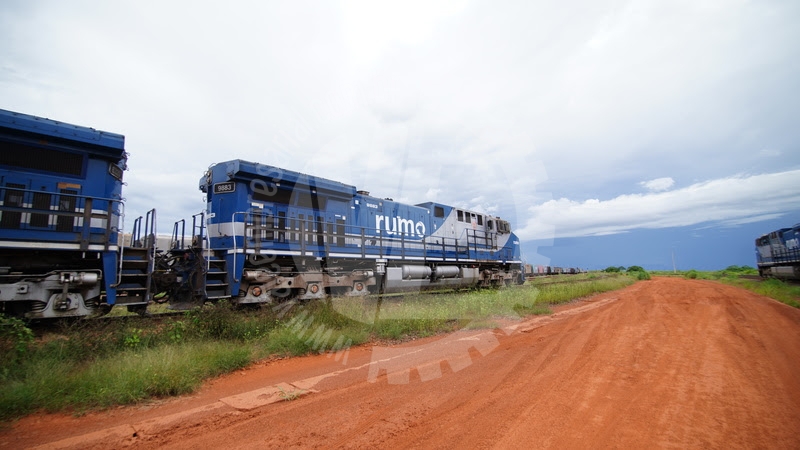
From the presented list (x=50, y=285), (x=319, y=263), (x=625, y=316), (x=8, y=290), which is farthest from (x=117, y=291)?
(x=625, y=316)

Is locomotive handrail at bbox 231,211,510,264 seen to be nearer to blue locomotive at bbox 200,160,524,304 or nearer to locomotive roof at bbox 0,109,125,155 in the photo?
blue locomotive at bbox 200,160,524,304

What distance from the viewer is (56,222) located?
6.59m

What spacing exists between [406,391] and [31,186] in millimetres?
7652

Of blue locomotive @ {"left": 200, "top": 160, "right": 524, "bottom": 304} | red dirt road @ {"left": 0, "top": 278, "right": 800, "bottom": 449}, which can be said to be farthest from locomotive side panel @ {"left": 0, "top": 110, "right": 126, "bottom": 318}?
red dirt road @ {"left": 0, "top": 278, "right": 800, "bottom": 449}

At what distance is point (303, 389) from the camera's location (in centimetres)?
462

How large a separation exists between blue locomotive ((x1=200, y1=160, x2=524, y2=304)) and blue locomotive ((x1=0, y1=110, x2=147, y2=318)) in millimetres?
2236

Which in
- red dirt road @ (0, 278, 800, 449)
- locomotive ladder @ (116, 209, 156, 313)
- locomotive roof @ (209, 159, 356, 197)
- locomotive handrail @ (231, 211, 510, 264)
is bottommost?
red dirt road @ (0, 278, 800, 449)

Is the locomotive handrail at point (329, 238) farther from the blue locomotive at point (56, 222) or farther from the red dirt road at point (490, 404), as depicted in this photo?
the red dirt road at point (490, 404)

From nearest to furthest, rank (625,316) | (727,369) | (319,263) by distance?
1. (727,369)
2. (625,316)
3. (319,263)

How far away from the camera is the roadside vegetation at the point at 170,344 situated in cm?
420

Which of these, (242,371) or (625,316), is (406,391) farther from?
(625,316)

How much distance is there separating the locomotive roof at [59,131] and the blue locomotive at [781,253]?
3474cm

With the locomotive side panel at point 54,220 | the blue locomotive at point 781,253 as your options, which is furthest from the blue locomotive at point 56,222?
the blue locomotive at point 781,253

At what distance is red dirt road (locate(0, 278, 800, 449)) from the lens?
3.20 m
